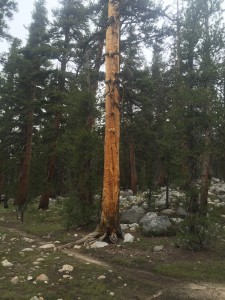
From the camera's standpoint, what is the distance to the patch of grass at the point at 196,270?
22.4 ft

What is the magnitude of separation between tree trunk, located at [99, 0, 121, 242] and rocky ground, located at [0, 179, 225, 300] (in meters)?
0.67

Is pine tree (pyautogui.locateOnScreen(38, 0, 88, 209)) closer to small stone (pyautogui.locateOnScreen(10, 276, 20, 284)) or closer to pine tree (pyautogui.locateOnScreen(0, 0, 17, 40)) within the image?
pine tree (pyautogui.locateOnScreen(0, 0, 17, 40))

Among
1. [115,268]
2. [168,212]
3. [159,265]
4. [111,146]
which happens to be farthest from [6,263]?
[168,212]

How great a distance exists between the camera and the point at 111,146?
32.1 feet

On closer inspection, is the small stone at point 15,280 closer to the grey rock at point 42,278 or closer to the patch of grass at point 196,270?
the grey rock at point 42,278

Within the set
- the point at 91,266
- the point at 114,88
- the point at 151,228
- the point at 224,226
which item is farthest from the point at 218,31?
the point at 91,266

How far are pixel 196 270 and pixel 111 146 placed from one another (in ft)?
13.8

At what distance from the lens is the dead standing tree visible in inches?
→ 380

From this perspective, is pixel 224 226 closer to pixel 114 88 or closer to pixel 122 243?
pixel 122 243

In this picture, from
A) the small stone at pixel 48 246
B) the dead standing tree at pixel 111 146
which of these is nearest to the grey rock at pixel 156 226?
the dead standing tree at pixel 111 146

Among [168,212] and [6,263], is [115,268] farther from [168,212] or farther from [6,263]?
[168,212]

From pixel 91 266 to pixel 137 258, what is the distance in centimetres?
131

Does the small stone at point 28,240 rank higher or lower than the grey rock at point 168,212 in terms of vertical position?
lower

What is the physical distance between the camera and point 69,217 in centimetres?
1182
